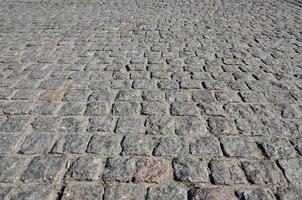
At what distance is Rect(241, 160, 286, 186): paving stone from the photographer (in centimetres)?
287

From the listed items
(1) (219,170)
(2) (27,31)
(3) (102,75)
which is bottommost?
(2) (27,31)

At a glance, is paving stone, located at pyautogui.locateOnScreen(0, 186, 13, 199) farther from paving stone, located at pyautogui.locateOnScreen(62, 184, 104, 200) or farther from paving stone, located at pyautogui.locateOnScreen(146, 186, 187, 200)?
paving stone, located at pyautogui.locateOnScreen(146, 186, 187, 200)

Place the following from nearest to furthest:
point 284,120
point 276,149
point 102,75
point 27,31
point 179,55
A: 1. point 276,149
2. point 284,120
3. point 102,75
4. point 179,55
5. point 27,31

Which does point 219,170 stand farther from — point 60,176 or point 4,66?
point 4,66

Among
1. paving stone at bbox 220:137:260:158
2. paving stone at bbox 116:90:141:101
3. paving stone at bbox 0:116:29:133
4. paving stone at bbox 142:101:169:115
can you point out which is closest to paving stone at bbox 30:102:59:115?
paving stone at bbox 0:116:29:133

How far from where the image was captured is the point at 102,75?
5.15m

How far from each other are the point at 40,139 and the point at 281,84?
10.9ft

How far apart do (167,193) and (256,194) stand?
0.73 meters

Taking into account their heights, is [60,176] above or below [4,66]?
above

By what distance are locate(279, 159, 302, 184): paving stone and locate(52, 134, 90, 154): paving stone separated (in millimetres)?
1905

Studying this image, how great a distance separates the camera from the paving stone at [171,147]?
3.26m

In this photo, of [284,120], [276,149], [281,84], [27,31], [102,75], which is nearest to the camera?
[276,149]

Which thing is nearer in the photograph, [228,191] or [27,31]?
[228,191]

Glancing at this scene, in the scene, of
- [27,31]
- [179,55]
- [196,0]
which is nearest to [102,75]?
[179,55]
